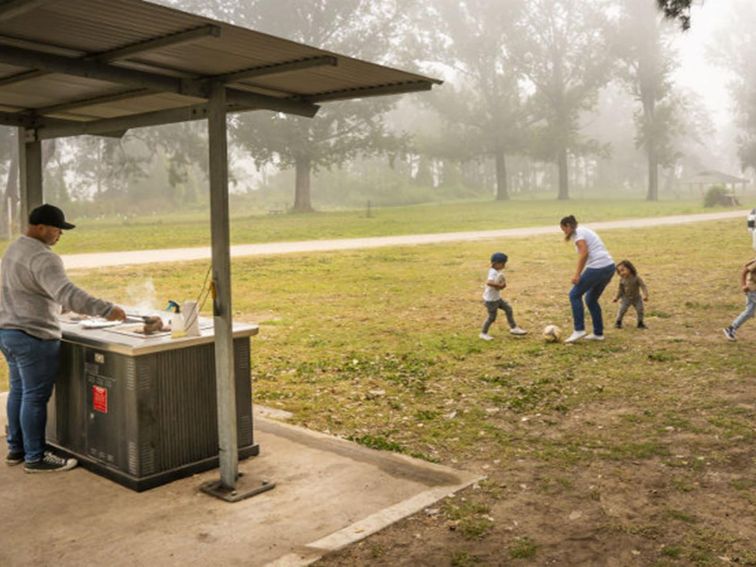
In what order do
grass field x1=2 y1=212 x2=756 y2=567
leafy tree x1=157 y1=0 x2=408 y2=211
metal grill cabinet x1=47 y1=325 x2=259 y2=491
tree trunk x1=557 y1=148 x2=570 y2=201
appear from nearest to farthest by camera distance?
grass field x1=2 y1=212 x2=756 y2=567 < metal grill cabinet x1=47 y1=325 x2=259 y2=491 < leafy tree x1=157 y1=0 x2=408 y2=211 < tree trunk x1=557 y1=148 x2=570 y2=201

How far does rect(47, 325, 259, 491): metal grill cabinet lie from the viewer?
5.67 m

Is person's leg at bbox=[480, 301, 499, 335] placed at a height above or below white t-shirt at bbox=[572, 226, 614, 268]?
below

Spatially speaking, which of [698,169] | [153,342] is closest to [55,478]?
[153,342]


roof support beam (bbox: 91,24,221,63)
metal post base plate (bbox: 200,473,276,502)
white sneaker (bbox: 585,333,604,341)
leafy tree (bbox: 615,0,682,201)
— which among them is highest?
leafy tree (bbox: 615,0,682,201)

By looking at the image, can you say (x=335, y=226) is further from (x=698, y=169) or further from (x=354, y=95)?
(x=698, y=169)

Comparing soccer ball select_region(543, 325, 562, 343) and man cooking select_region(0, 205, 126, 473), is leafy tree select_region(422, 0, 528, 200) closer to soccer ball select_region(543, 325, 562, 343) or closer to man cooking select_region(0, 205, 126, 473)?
soccer ball select_region(543, 325, 562, 343)

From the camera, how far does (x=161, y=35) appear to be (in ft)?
15.4

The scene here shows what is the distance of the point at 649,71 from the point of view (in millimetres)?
63750

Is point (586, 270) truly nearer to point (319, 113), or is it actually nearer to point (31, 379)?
point (31, 379)

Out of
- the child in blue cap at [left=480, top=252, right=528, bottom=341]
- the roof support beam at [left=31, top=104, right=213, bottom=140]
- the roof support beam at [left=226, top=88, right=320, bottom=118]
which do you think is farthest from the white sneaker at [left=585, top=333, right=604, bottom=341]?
the roof support beam at [left=31, top=104, right=213, bottom=140]

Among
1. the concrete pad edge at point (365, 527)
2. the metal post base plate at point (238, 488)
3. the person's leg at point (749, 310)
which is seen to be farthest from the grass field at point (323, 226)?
the concrete pad edge at point (365, 527)

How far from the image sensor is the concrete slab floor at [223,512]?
4750 millimetres

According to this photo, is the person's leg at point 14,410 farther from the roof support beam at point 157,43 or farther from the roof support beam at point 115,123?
the roof support beam at point 157,43

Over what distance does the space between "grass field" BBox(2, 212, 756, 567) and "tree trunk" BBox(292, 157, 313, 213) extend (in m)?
30.3
